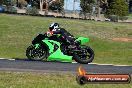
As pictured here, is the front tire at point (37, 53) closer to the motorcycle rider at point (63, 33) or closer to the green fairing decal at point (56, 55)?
the green fairing decal at point (56, 55)

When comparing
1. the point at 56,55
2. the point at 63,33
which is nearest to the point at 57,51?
the point at 56,55

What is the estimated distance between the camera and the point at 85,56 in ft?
54.4

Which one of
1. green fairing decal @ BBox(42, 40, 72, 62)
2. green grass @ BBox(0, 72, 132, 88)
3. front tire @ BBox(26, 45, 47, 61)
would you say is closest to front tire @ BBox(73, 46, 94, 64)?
green fairing decal @ BBox(42, 40, 72, 62)

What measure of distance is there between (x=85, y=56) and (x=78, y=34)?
22.1 metres

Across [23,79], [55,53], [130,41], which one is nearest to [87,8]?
[130,41]

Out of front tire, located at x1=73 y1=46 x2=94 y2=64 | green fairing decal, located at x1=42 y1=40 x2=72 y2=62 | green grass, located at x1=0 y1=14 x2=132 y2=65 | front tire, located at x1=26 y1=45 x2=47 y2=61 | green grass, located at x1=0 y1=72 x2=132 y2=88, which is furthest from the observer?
green grass, located at x1=0 y1=14 x2=132 y2=65

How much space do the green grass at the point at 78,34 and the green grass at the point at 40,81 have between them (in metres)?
13.8

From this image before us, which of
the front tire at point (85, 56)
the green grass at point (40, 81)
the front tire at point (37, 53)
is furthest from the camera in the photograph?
the front tire at point (37, 53)

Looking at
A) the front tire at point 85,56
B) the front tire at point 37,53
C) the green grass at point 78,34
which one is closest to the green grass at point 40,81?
the front tire at point 85,56

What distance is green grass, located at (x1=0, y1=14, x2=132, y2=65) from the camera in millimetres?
28891

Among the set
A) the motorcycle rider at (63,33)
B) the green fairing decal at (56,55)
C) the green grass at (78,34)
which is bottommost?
the green grass at (78,34)

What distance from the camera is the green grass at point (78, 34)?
28891 mm

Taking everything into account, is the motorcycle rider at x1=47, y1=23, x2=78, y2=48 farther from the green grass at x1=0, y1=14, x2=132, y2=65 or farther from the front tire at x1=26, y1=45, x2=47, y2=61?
the green grass at x1=0, y1=14, x2=132, y2=65

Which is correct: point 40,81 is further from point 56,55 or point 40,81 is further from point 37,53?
point 56,55
